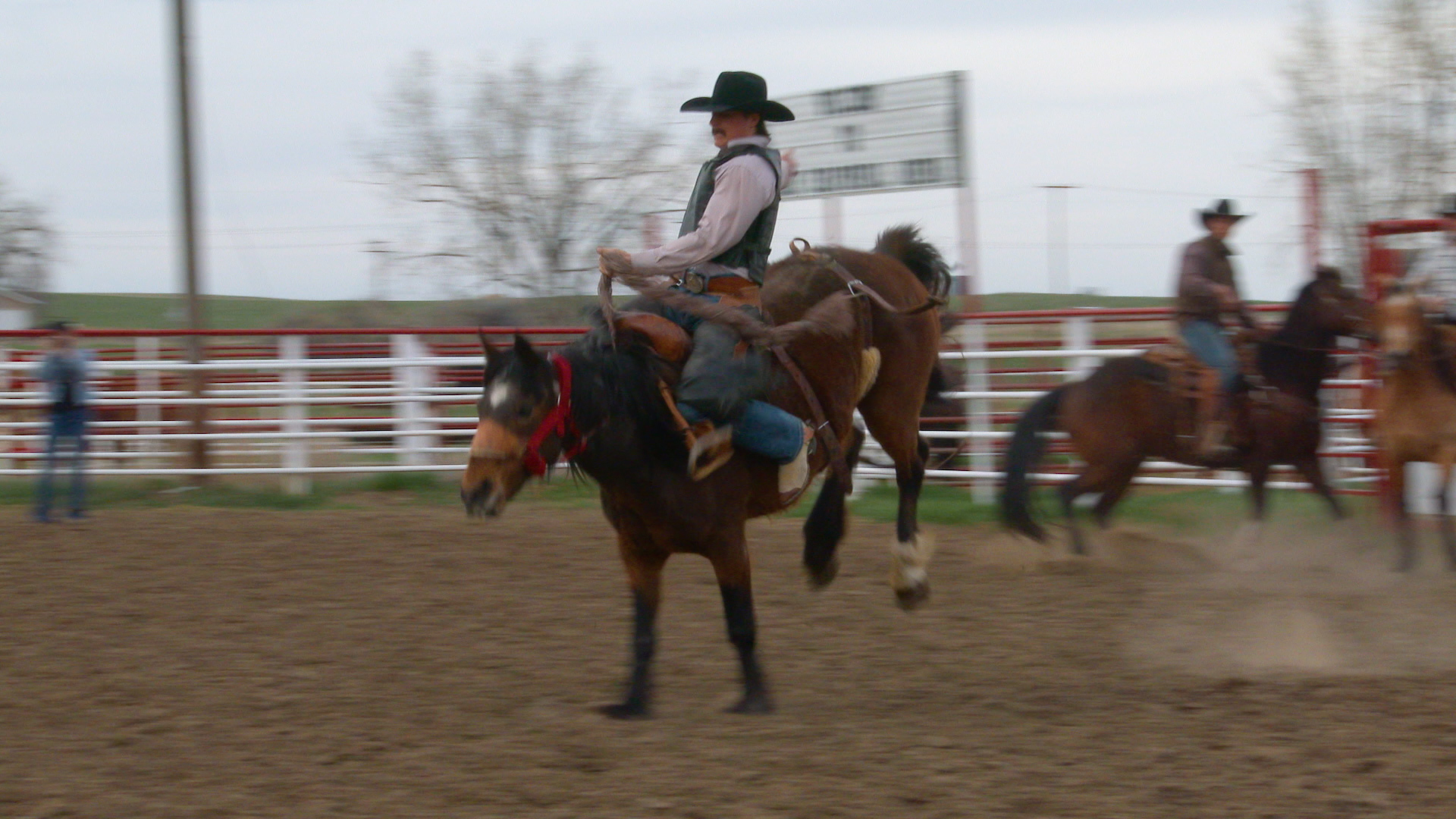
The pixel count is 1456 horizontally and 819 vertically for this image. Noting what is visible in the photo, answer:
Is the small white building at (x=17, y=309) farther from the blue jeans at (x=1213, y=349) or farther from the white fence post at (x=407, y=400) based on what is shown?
the blue jeans at (x=1213, y=349)

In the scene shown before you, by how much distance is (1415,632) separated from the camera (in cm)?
541

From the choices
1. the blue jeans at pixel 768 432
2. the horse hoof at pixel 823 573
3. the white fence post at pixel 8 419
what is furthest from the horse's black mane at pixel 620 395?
the white fence post at pixel 8 419

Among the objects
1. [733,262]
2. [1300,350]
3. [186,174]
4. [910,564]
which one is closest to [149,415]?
[186,174]

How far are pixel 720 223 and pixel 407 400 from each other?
21.8 feet

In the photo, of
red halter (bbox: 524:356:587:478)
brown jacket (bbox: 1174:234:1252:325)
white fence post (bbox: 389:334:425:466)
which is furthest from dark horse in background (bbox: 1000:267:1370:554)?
white fence post (bbox: 389:334:425:466)

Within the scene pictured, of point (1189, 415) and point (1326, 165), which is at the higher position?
point (1326, 165)

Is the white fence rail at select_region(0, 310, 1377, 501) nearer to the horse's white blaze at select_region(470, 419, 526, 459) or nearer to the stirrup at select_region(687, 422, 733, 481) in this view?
the stirrup at select_region(687, 422, 733, 481)

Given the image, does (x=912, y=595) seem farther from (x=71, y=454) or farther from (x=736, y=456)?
(x=71, y=454)

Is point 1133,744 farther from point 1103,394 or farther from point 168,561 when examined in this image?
point 168,561

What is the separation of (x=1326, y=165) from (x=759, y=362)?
61.5 feet

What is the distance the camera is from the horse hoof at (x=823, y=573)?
5262mm

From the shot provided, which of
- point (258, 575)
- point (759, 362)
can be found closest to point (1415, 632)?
point (759, 362)

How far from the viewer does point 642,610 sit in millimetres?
4492

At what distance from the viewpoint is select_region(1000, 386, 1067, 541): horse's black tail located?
7.21 metres
